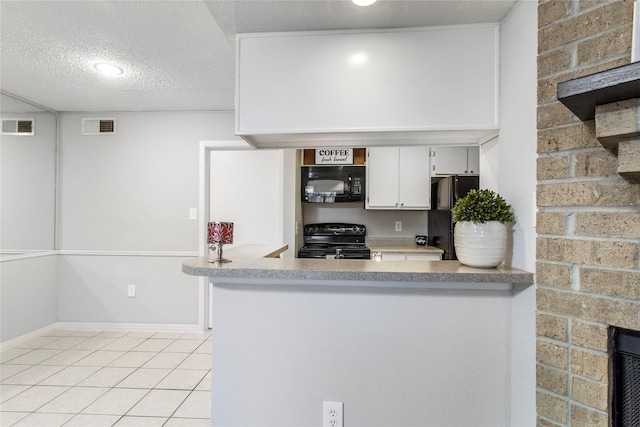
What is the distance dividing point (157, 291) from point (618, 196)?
3542mm

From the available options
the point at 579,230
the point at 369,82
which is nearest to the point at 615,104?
the point at 579,230

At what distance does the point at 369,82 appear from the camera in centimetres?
144

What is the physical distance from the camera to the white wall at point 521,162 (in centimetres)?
119

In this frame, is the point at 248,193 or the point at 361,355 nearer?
the point at 361,355

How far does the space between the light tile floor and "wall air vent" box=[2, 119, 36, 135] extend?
6.38 feet

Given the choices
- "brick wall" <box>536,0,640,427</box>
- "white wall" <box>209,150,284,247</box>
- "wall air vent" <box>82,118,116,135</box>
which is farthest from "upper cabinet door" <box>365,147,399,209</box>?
"wall air vent" <box>82,118,116,135</box>

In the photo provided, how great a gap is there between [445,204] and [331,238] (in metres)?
1.30

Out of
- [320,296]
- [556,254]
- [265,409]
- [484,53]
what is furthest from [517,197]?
[265,409]

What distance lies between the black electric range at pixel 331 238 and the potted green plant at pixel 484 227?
219 cm

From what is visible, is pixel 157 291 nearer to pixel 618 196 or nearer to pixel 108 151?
pixel 108 151

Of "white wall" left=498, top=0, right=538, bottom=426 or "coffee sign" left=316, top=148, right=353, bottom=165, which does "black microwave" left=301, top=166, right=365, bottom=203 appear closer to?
"coffee sign" left=316, top=148, right=353, bottom=165

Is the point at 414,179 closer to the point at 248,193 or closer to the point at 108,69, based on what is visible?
the point at 248,193

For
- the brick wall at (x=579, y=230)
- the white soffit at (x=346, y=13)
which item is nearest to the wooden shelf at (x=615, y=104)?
the brick wall at (x=579, y=230)

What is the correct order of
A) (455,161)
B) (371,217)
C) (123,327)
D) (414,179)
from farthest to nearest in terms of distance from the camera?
1. (371,217)
2. (414,179)
3. (455,161)
4. (123,327)
